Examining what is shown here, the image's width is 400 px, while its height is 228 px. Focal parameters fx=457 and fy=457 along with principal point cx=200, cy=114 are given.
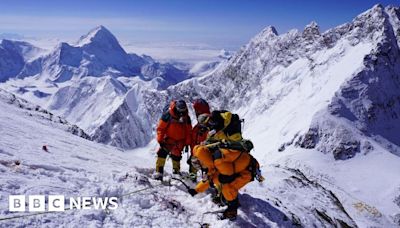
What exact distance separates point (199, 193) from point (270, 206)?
2.30 meters

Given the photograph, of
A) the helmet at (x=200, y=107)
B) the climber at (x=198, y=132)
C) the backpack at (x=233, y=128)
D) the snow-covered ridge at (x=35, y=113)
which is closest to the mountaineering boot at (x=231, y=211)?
the backpack at (x=233, y=128)

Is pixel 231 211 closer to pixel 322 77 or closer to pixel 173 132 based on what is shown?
pixel 173 132

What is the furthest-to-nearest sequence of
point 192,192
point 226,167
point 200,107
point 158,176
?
point 200,107 → point 158,176 → point 192,192 → point 226,167

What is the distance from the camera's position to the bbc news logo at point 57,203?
9.63 meters

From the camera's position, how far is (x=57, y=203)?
10.3m

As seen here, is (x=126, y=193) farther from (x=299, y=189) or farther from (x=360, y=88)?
(x=360, y=88)

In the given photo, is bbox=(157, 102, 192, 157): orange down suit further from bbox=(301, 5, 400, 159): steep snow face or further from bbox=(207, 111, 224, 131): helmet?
bbox=(301, 5, 400, 159): steep snow face

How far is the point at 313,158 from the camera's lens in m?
91.2

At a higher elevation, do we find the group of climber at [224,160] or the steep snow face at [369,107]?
the group of climber at [224,160]

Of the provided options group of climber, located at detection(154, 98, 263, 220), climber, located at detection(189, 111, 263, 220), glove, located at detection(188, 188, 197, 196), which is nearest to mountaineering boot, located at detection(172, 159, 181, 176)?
group of climber, located at detection(154, 98, 263, 220)

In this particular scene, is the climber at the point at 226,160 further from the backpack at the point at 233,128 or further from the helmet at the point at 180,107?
the helmet at the point at 180,107

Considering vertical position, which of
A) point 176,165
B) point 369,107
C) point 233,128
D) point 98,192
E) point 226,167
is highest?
point 233,128

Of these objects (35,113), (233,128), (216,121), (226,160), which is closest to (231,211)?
(226,160)

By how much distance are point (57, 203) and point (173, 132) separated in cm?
549
